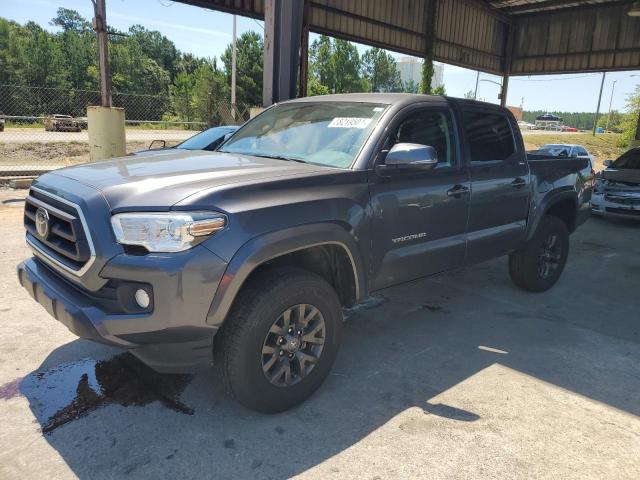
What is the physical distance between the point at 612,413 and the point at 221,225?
272 centimetres

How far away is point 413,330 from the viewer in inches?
174

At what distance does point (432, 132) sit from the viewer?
3.98 metres

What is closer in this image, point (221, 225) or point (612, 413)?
point (221, 225)

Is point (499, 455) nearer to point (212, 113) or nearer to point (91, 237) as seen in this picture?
point (91, 237)

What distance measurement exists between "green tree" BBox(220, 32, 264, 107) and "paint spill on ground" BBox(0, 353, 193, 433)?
42354mm

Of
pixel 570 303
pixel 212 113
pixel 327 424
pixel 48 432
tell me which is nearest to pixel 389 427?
pixel 327 424

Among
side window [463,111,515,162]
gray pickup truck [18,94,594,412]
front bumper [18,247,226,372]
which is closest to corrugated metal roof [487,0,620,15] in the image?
side window [463,111,515,162]

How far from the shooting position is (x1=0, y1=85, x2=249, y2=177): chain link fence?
19.7 m

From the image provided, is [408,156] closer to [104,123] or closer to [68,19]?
[104,123]

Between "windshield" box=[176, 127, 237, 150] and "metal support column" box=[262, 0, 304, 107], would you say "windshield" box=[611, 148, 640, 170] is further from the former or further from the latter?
"windshield" box=[176, 127, 237, 150]

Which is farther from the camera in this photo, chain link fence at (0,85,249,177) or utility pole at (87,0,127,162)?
chain link fence at (0,85,249,177)

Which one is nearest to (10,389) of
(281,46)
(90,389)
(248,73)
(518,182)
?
Answer: (90,389)

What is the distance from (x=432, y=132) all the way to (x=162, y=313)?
254 cm

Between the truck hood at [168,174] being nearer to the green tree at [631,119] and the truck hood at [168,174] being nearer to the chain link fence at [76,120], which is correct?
the chain link fence at [76,120]
